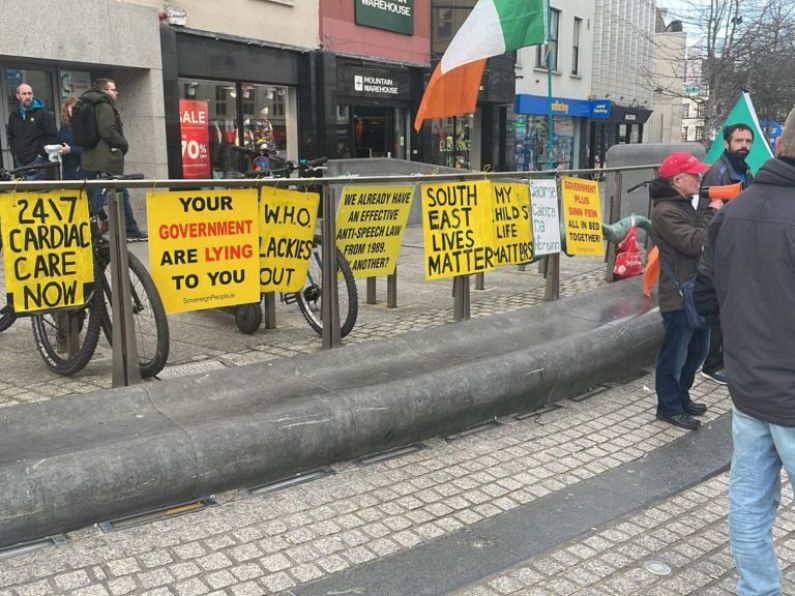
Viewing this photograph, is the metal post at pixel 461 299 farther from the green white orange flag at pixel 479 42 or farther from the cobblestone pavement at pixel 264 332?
the green white orange flag at pixel 479 42

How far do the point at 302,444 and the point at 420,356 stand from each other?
5.05 feet

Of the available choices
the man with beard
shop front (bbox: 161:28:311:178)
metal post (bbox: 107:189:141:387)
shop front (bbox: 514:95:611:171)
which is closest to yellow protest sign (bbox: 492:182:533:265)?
the man with beard

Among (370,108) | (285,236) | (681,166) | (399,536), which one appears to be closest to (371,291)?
(285,236)

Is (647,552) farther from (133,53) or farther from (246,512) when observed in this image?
(133,53)

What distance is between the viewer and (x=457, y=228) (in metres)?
6.22

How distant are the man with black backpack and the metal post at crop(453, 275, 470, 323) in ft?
17.1

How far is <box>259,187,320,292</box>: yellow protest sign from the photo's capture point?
17.1ft

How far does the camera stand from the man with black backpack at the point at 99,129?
9289 millimetres

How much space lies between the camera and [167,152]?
1305 cm

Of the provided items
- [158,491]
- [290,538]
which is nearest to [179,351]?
[158,491]

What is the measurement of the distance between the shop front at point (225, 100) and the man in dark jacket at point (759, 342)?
10.7 m

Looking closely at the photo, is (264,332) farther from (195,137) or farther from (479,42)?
(195,137)

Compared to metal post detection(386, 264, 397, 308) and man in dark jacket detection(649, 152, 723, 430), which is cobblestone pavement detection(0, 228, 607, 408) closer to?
metal post detection(386, 264, 397, 308)

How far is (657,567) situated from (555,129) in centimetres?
2766
